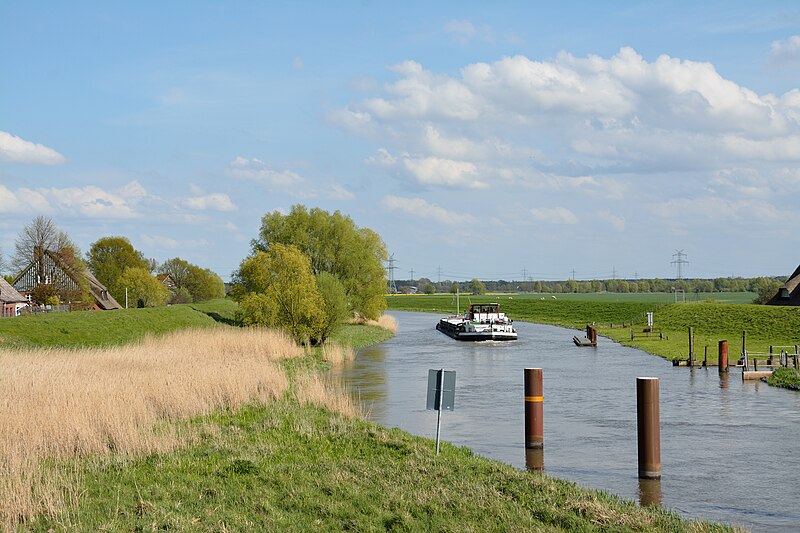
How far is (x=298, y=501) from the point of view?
11297 mm

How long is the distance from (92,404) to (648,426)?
397 inches

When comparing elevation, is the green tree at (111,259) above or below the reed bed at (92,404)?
above

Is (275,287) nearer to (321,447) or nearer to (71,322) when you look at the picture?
(71,322)

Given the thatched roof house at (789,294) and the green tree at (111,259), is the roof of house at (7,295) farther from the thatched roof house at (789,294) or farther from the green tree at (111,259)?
the thatched roof house at (789,294)

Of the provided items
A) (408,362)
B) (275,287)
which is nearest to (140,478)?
(408,362)

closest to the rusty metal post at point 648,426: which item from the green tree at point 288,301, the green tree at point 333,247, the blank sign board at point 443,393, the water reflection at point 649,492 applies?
the water reflection at point 649,492

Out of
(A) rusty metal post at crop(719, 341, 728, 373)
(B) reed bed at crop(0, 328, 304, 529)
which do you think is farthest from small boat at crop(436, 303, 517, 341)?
(B) reed bed at crop(0, 328, 304, 529)

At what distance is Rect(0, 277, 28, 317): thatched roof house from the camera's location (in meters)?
67.4

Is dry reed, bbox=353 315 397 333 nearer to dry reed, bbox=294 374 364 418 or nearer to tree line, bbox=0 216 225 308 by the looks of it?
tree line, bbox=0 216 225 308

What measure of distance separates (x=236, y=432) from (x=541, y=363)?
29.5 meters

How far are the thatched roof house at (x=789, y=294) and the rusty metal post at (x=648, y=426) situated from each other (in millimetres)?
65930

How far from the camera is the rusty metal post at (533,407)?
16906 millimetres

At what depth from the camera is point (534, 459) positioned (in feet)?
55.6

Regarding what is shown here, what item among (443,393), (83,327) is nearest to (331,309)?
(83,327)
